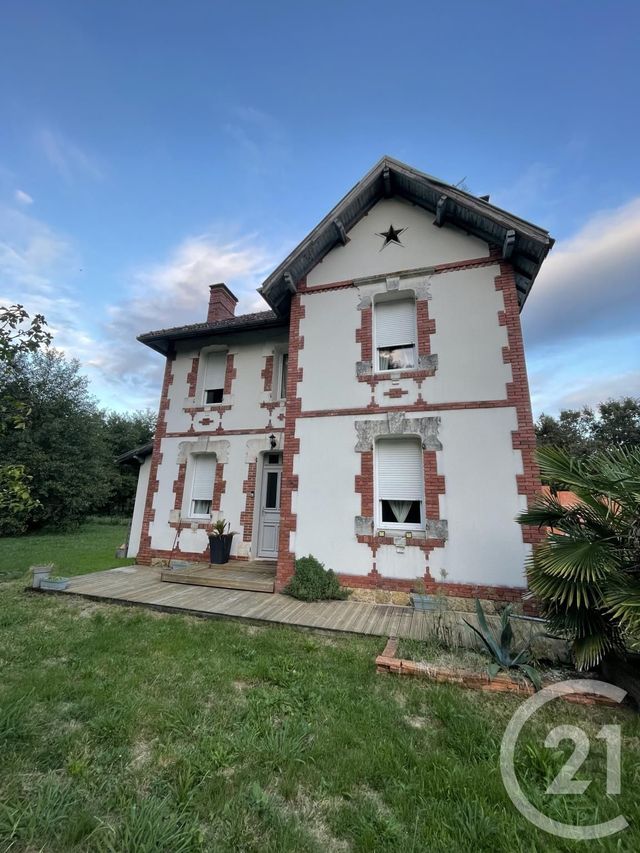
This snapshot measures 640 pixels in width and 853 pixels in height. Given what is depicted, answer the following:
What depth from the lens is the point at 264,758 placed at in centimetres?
236

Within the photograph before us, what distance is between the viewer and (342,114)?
956cm

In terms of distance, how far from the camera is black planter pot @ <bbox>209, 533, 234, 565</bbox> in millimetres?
8531

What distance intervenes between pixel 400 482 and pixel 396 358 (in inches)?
106

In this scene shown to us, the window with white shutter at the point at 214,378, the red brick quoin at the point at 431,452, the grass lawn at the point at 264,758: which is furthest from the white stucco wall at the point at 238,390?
the grass lawn at the point at 264,758

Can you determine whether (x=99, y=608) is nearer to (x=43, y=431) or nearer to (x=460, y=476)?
(x=460, y=476)

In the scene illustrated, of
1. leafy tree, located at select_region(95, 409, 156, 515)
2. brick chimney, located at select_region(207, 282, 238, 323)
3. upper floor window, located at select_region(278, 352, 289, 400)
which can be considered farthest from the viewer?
leafy tree, located at select_region(95, 409, 156, 515)

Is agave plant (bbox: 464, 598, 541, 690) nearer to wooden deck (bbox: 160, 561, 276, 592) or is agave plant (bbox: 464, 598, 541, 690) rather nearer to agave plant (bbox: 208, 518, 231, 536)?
wooden deck (bbox: 160, 561, 276, 592)

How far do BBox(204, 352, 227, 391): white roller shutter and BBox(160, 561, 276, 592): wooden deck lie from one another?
5.07 meters

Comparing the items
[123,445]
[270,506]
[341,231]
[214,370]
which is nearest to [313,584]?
[270,506]

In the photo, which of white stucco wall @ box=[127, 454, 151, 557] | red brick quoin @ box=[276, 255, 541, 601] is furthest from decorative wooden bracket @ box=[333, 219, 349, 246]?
white stucco wall @ box=[127, 454, 151, 557]

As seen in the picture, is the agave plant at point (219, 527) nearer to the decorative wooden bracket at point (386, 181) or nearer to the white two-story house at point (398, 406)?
the white two-story house at point (398, 406)

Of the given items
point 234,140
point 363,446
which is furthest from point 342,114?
point 363,446

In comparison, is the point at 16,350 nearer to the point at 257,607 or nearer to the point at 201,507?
the point at 257,607

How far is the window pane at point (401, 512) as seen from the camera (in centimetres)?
661
